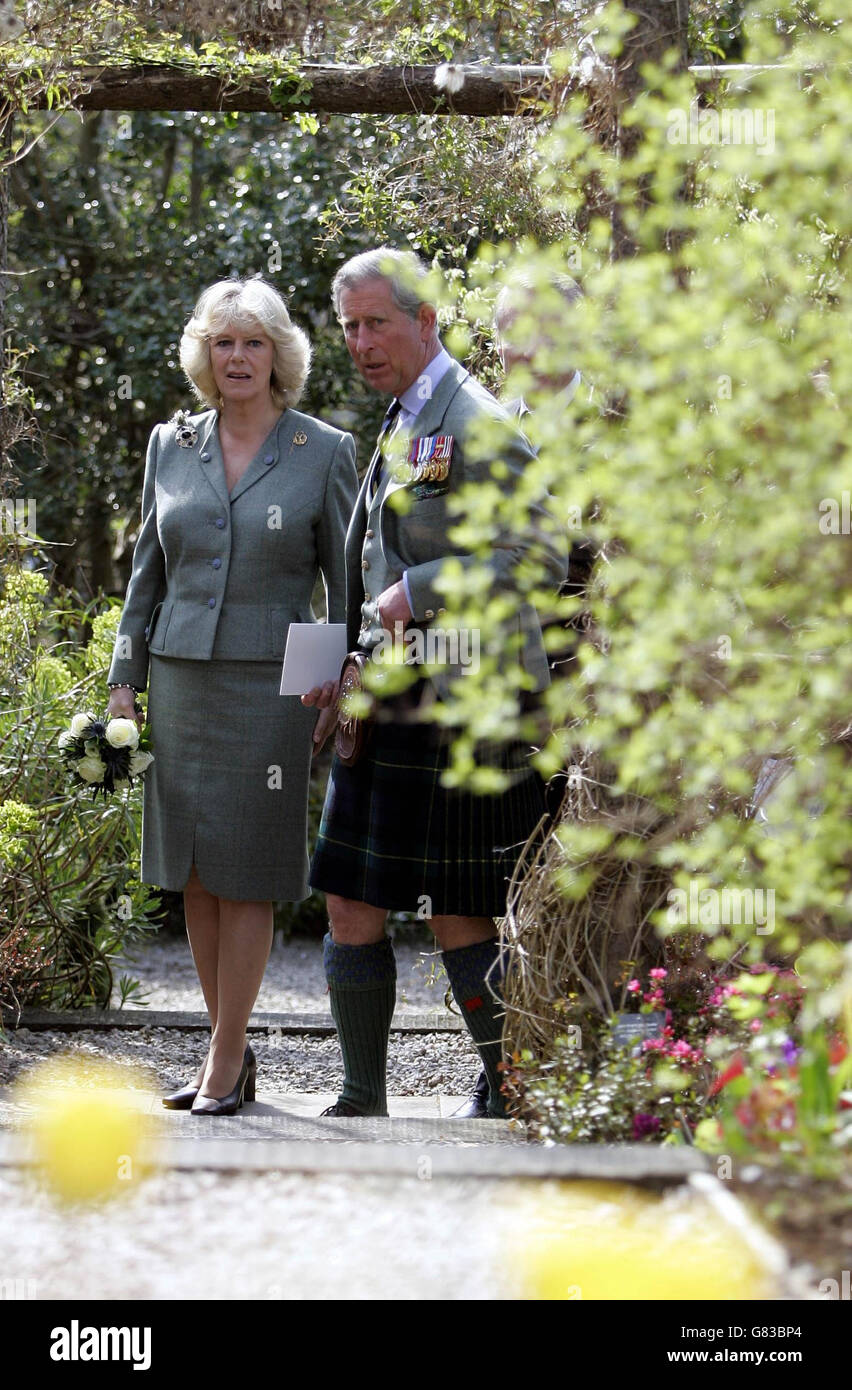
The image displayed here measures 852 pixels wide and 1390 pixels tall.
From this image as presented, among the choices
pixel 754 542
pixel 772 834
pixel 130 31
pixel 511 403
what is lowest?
pixel 772 834

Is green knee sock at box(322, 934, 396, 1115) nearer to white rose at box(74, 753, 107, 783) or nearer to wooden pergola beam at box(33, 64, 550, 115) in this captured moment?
white rose at box(74, 753, 107, 783)

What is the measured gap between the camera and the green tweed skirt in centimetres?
351

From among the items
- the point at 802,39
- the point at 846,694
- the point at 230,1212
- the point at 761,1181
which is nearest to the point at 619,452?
the point at 846,694

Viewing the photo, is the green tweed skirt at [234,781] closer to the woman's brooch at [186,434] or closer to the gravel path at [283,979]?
the woman's brooch at [186,434]

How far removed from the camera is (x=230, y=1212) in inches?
79.8

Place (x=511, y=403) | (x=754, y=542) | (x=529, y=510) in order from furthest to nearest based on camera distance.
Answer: (x=511, y=403) < (x=529, y=510) < (x=754, y=542)

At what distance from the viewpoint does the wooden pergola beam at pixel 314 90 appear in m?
4.34

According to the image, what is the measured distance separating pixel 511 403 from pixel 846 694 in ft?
7.01

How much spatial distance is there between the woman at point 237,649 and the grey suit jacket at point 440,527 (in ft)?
0.74

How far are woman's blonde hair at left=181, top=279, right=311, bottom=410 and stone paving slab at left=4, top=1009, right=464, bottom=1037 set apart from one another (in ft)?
6.53

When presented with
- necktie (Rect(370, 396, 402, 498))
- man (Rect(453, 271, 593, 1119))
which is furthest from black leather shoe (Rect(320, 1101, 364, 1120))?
necktie (Rect(370, 396, 402, 498))

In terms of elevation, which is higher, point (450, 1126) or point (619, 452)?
point (619, 452)

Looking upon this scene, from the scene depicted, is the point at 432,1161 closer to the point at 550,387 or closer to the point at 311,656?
the point at 311,656

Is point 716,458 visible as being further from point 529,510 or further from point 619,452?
point 529,510
